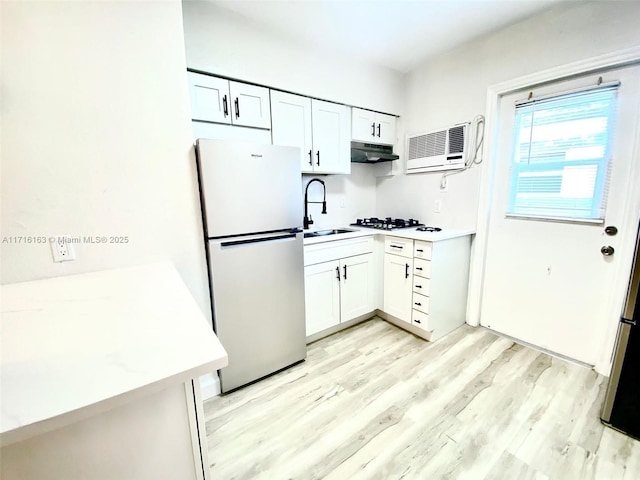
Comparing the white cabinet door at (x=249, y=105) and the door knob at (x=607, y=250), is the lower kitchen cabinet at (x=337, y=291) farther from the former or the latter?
the door knob at (x=607, y=250)

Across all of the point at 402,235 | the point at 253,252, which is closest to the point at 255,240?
the point at 253,252

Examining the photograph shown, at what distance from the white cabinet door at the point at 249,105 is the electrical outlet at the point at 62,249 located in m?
1.28

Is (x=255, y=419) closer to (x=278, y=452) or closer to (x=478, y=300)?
(x=278, y=452)

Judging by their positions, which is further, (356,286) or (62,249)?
(356,286)

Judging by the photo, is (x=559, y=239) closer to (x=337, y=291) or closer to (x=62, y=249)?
(x=337, y=291)

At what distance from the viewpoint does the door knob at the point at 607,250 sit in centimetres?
180

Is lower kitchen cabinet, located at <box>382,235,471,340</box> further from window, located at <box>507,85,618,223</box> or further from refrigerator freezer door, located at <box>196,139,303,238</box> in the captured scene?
refrigerator freezer door, located at <box>196,139,303,238</box>

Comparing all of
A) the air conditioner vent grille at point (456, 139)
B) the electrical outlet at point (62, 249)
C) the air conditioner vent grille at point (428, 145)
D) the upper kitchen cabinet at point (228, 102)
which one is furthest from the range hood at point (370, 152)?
the electrical outlet at point (62, 249)

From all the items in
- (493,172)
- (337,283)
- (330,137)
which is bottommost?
(337,283)

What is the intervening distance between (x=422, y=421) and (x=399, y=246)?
1354 millimetres

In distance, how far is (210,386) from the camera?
1780mm

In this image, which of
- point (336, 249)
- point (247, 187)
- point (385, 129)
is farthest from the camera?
point (385, 129)

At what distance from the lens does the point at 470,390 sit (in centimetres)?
177

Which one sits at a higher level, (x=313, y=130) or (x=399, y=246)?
(x=313, y=130)
